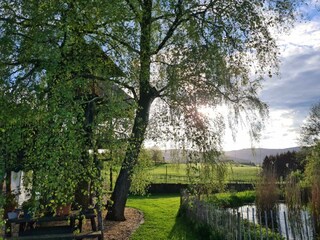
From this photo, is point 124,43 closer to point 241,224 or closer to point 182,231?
point 241,224

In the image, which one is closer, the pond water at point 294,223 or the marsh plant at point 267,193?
the pond water at point 294,223

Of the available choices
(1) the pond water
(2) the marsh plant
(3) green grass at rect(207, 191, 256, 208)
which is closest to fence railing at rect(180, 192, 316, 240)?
(1) the pond water

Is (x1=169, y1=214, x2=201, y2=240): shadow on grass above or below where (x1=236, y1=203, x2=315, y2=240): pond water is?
below

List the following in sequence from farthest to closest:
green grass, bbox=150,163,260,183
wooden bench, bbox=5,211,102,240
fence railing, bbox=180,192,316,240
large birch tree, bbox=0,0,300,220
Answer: green grass, bbox=150,163,260,183 < wooden bench, bbox=5,211,102,240 < fence railing, bbox=180,192,316,240 < large birch tree, bbox=0,0,300,220

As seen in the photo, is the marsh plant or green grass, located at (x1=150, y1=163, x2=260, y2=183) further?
the marsh plant

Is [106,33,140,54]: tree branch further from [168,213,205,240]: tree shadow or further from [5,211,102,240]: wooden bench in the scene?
[168,213,205,240]: tree shadow

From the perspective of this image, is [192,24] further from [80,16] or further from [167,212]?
[167,212]

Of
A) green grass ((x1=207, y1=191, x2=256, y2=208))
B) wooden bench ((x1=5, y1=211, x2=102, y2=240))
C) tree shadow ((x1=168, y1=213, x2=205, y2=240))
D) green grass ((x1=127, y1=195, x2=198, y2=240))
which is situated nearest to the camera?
wooden bench ((x1=5, y1=211, x2=102, y2=240))

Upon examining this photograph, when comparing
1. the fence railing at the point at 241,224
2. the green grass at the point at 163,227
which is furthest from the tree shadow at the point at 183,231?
the fence railing at the point at 241,224

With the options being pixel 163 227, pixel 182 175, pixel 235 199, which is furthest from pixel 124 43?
pixel 182 175

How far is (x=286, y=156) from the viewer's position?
4494 cm

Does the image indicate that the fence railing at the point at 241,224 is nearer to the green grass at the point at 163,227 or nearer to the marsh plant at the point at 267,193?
the green grass at the point at 163,227

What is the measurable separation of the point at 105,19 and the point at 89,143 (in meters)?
2.21

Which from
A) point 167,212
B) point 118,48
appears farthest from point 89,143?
point 167,212
